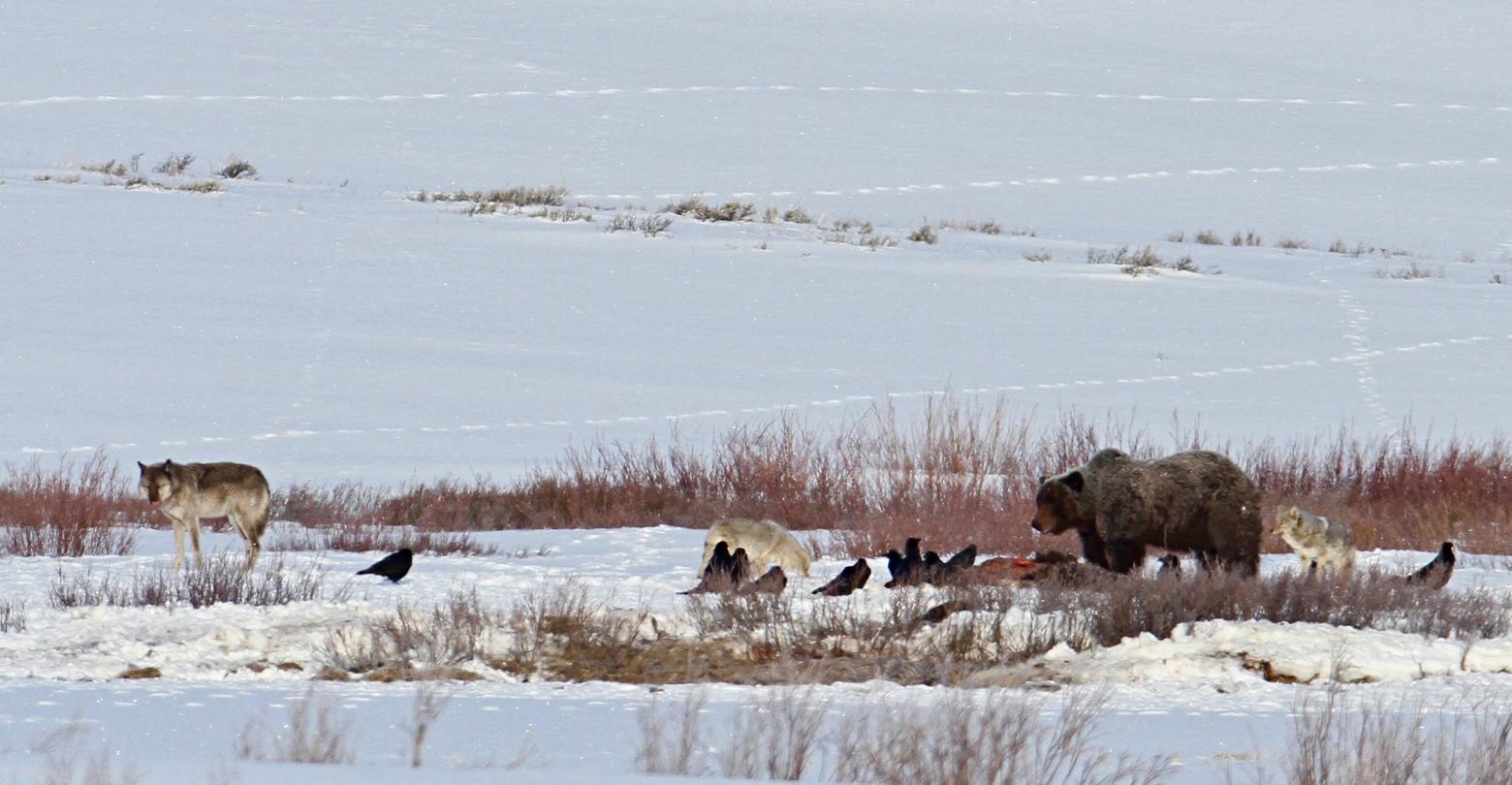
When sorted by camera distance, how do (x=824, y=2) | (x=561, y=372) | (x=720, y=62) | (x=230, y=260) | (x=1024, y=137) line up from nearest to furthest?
(x=561, y=372)
(x=230, y=260)
(x=1024, y=137)
(x=720, y=62)
(x=824, y=2)

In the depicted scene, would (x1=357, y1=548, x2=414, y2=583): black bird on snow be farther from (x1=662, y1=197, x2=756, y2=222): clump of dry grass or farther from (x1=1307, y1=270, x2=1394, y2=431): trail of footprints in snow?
(x1=662, y1=197, x2=756, y2=222): clump of dry grass

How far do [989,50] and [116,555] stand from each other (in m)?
49.0

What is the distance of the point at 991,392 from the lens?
22.7 m

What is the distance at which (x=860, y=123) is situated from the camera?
47.5m

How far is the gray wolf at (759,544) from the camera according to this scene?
39.6 ft

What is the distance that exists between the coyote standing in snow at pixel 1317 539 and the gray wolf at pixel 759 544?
9.46 feet

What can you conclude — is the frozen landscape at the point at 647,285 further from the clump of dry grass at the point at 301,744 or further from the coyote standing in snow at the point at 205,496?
the coyote standing in snow at the point at 205,496

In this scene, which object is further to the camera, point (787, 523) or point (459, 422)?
point (459, 422)

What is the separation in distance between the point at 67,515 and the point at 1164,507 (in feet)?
24.9

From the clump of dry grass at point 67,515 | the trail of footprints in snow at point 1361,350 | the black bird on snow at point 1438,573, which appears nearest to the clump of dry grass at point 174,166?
the trail of footprints in snow at point 1361,350

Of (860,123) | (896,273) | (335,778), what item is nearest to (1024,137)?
(860,123)

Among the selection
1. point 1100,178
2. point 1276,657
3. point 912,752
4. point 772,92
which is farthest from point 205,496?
point 772,92

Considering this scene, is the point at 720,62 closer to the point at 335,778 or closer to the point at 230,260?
the point at 230,260

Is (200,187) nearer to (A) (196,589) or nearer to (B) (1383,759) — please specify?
(A) (196,589)
